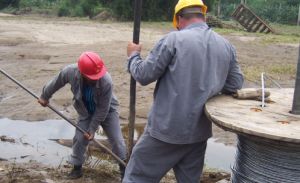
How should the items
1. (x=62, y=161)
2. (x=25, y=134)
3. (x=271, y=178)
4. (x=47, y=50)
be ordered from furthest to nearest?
(x=47, y=50) → (x=25, y=134) → (x=62, y=161) → (x=271, y=178)

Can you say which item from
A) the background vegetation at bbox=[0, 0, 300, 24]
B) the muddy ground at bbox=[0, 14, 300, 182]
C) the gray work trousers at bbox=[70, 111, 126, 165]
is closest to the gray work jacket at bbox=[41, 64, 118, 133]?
the gray work trousers at bbox=[70, 111, 126, 165]

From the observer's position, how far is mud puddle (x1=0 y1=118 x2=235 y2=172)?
649 cm

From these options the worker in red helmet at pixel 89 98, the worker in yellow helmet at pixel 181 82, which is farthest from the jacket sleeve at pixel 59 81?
the worker in yellow helmet at pixel 181 82

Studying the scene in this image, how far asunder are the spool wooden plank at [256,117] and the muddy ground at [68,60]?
2.35 m

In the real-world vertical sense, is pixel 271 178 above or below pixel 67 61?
above

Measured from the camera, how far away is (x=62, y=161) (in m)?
6.39

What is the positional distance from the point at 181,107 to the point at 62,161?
3.11 meters

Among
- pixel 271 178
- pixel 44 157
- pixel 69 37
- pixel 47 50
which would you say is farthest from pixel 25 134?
pixel 69 37

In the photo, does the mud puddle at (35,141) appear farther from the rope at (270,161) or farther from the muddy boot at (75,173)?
the rope at (270,161)

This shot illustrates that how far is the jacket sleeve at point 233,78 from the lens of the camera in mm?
3965

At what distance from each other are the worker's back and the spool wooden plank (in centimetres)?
14

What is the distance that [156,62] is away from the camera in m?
3.59

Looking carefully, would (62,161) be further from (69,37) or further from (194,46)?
(69,37)

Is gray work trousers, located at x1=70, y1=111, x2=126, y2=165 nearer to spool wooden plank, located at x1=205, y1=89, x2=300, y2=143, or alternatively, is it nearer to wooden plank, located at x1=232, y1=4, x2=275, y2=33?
spool wooden plank, located at x1=205, y1=89, x2=300, y2=143
